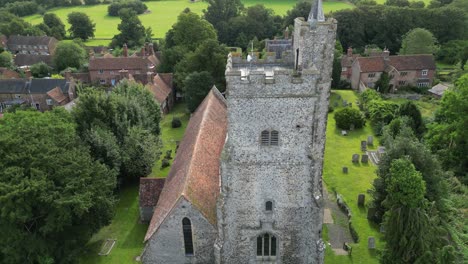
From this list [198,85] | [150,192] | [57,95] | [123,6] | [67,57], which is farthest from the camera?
[123,6]

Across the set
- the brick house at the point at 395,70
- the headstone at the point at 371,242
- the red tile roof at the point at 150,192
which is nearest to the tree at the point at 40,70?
the red tile roof at the point at 150,192

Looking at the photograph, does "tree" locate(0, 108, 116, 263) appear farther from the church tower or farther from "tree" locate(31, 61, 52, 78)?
"tree" locate(31, 61, 52, 78)

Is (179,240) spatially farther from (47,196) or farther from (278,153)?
(47,196)

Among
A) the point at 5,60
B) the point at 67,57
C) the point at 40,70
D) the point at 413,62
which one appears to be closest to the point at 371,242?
the point at 413,62

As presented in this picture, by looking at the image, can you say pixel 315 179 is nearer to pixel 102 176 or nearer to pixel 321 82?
pixel 321 82

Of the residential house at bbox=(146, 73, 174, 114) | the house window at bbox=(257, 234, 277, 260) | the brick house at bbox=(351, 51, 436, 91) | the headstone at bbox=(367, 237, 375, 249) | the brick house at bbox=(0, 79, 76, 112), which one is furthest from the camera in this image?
the brick house at bbox=(351, 51, 436, 91)

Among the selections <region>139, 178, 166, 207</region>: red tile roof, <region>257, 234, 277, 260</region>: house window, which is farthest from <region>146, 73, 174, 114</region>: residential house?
<region>257, 234, 277, 260</region>: house window

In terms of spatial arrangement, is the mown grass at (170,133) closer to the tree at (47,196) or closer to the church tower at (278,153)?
the tree at (47,196)
